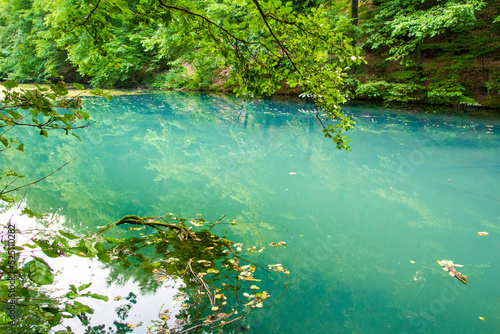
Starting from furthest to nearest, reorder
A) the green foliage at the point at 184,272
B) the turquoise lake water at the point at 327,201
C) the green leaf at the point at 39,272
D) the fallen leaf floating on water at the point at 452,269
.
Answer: the fallen leaf floating on water at the point at 452,269
the turquoise lake water at the point at 327,201
the green foliage at the point at 184,272
the green leaf at the point at 39,272

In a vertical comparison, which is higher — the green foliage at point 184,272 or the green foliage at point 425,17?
the green foliage at point 425,17

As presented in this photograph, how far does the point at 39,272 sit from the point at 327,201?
391cm

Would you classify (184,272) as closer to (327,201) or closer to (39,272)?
(39,272)

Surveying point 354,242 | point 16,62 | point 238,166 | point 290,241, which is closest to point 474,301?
point 354,242

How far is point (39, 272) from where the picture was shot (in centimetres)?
102

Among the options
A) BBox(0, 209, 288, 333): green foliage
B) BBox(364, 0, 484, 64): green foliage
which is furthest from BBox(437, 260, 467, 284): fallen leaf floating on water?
BBox(364, 0, 484, 64): green foliage

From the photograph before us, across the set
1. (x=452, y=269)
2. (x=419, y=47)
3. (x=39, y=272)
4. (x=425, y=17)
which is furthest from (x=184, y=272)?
(x=419, y=47)

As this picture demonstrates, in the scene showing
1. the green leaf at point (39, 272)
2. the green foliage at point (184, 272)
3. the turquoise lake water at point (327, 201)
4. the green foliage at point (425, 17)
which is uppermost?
the green foliage at point (425, 17)

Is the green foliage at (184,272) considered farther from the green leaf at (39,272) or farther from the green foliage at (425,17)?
the green foliage at (425,17)

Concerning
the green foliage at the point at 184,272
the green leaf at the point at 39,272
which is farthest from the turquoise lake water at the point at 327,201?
the green leaf at the point at 39,272

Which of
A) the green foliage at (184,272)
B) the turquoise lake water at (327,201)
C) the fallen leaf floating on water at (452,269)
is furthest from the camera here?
the fallen leaf floating on water at (452,269)

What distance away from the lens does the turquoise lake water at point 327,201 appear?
248cm

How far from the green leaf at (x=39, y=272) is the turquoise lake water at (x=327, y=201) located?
4.39 ft

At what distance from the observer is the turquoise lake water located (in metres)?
2.48
